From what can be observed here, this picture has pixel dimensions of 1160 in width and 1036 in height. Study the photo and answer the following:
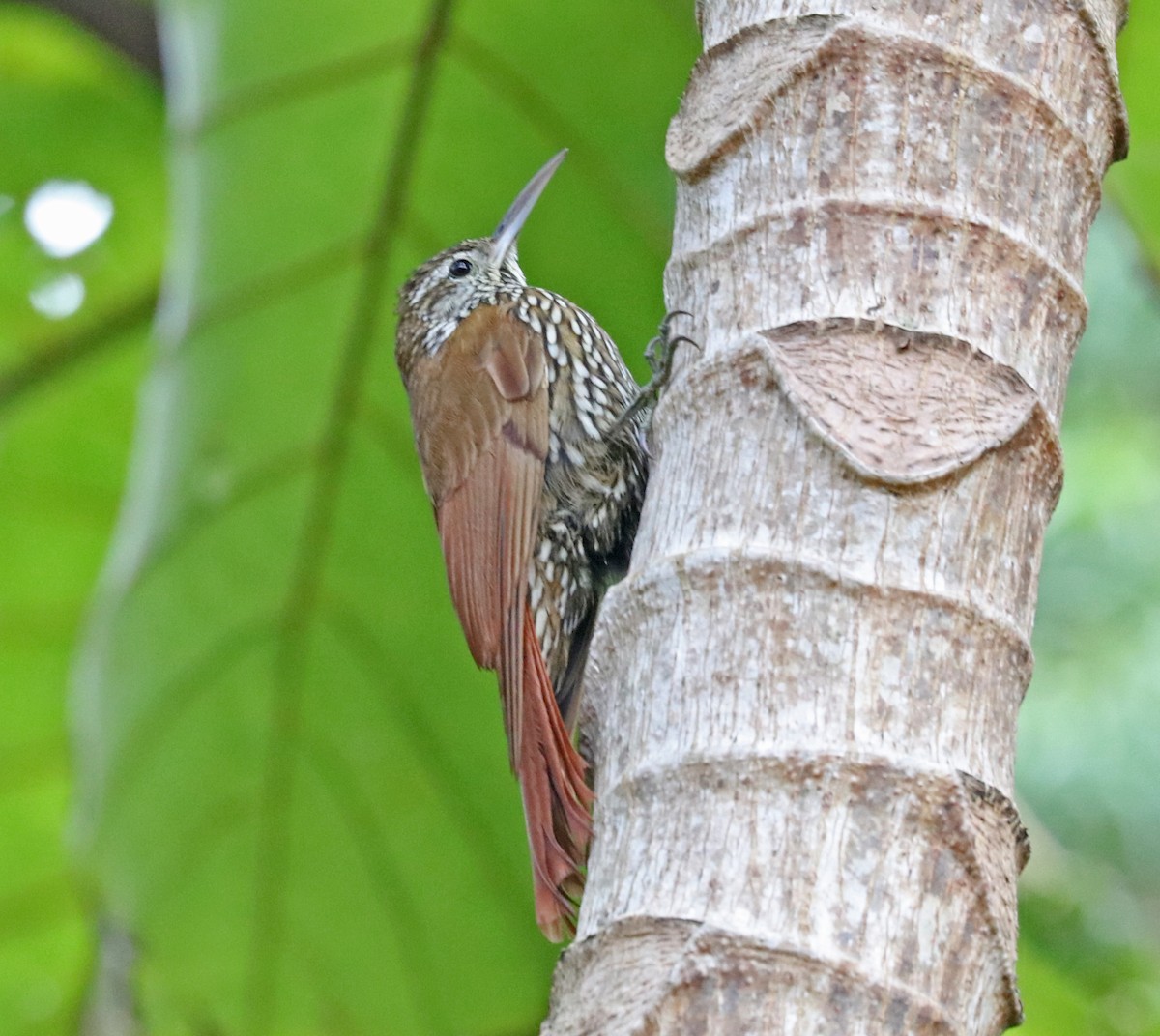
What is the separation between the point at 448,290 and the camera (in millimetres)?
3215

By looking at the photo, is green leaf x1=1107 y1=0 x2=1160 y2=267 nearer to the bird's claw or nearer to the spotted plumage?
the bird's claw

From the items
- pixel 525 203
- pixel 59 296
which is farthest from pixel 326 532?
pixel 59 296

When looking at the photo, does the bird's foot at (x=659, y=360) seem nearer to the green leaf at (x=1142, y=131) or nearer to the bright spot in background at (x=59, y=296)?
the green leaf at (x=1142, y=131)

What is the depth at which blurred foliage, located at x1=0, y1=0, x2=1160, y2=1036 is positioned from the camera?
2.36 metres

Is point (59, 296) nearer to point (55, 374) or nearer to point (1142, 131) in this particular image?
point (55, 374)

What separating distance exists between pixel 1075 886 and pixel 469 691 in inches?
128

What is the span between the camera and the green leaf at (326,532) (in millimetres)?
2363

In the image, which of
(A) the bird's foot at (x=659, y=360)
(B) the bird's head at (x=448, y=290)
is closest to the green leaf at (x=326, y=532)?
(A) the bird's foot at (x=659, y=360)

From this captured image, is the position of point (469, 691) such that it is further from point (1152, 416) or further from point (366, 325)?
point (1152, 416)

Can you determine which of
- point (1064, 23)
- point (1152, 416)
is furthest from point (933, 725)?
point (1152, 416)

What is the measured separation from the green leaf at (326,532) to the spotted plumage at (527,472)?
0.13 metres

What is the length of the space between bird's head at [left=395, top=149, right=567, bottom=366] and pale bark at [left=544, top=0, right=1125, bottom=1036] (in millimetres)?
1467

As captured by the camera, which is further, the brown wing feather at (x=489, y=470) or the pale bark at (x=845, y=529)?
the brown wing feather at (x=489, y=470)

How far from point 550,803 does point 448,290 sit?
1.37 metres
